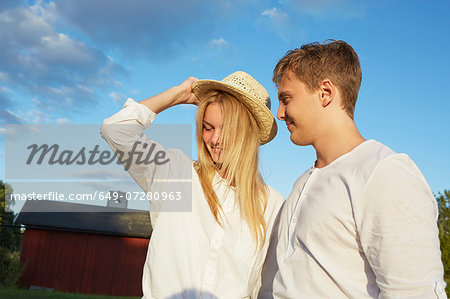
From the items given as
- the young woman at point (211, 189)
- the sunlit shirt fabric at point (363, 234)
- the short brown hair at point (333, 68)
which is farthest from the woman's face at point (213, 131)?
the sunlit shirt fabric at point (363, 234)

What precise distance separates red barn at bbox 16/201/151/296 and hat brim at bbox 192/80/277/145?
22.2 metres

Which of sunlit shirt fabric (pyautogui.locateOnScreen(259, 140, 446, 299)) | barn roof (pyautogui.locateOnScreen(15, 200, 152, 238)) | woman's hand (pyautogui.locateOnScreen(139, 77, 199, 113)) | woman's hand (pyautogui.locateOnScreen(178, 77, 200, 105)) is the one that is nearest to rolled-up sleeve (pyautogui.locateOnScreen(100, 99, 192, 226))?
woman's hand (pyautogui.locateOnScreen(139, 77, 199, 113))

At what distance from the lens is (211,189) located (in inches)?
115

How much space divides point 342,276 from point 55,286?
80.9 feet

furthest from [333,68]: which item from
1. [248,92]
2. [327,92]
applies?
[248,92]

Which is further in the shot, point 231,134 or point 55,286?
point 55,286

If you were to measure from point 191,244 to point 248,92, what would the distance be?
53.0 inches

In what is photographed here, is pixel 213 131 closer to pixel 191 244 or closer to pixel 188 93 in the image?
pixel 188 93

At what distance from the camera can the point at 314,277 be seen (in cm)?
210

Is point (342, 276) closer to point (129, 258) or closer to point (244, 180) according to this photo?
point (244, 180)

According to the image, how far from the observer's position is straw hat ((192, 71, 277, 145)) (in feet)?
10.4

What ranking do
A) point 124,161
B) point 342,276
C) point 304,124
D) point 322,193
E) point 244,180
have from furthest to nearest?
point 244,180
point 124,161
point 304,124
point 322,193
point 342,276

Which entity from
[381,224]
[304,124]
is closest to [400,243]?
[381,224]

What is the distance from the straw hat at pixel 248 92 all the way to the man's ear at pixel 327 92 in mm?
727
